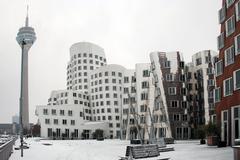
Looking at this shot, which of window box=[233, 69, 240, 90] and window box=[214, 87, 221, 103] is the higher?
window box=[233, 69, 240, 90]

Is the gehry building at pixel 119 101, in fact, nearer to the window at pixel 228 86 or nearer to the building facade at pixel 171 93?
the building facade at pixel 171 93

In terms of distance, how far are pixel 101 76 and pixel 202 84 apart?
52.9 m

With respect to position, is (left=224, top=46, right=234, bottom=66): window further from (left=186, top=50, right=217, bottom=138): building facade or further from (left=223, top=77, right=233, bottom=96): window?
(left=186, top=50, right=217, bottom=138): building facade

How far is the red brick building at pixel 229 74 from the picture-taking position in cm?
3806

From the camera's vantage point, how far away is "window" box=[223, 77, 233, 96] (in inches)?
1575

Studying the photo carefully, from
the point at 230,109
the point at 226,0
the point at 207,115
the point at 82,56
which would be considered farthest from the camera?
the point at 82,56

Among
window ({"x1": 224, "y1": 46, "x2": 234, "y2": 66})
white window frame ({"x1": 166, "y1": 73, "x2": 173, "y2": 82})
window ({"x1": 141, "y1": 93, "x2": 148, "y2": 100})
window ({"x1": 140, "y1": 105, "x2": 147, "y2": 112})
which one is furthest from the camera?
window ({"x1": 141, "y1": 93, "x2": 148, "y2": 100})

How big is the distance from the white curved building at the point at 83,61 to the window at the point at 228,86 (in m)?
121

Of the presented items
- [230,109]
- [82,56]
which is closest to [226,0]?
[230,109]

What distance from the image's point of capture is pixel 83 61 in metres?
165

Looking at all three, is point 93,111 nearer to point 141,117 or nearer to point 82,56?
point 82,56

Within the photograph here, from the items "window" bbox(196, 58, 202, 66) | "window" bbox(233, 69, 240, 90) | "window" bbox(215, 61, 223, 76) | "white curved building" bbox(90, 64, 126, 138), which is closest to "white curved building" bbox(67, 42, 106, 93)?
"white curved building" bbox(90, 64, 126, 138)

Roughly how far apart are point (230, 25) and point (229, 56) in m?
3.41

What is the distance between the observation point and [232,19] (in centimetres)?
4056
